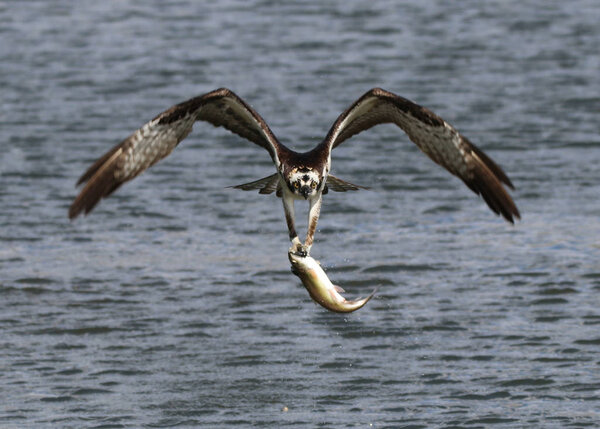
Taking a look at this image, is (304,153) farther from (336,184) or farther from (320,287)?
(320,287)

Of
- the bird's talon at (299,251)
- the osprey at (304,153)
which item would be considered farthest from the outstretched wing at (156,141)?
the bird's talon at (299,251)

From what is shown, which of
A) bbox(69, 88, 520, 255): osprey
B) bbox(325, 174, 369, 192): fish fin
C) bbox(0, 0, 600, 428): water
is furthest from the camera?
bbox(0, 0, 600, 428): water

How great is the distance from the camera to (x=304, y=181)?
10633mm

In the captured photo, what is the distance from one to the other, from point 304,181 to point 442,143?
1201 millimetres

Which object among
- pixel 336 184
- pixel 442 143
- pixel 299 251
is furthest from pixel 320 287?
pixel 442 143

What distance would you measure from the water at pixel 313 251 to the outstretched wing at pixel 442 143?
1875 mm

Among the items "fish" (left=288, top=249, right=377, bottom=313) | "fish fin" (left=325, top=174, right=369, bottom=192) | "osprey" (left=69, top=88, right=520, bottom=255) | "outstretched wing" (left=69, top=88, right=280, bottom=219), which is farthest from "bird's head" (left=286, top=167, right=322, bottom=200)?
"fish fin" (left=325, top=174, right=369, bottom=192)

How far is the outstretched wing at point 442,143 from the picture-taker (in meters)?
10.8

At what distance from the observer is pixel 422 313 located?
46.3ft

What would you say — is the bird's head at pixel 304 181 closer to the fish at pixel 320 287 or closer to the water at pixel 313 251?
the fish at pixel 320 287

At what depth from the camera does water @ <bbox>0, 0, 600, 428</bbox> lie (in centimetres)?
1228

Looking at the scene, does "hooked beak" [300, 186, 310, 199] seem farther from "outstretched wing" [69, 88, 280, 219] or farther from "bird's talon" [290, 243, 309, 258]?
"bird's talon" [290, 243, 309, 258]

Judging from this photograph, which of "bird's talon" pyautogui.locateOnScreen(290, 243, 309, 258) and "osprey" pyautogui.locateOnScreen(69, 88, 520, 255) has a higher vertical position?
"osprey" pyautogui.locateOnScreen(69, 88, 520, 255)

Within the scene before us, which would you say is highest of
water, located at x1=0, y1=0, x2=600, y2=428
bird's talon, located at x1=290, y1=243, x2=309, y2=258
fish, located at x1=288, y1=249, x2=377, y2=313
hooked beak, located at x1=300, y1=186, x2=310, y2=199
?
hooked beak, located at x1=300, y1=186, x2=310, y2=199
